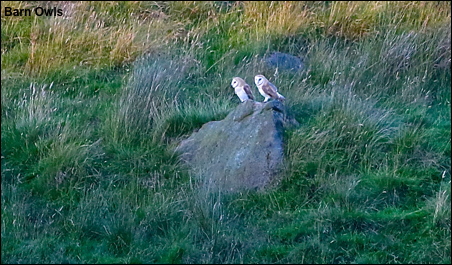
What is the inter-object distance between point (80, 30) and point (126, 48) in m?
0.80

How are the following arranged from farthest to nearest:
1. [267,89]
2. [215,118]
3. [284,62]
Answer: [284,62] < [215,118] < [267,89]

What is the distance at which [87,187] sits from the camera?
7984mm

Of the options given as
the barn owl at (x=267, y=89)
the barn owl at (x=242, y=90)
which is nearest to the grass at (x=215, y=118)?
the barn owl at (x=267, y=89)

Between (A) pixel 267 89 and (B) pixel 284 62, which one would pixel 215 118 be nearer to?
(A) pixel 267 89

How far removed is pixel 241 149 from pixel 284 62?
111 inches

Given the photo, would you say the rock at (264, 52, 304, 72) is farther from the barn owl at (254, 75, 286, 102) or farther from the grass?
the barn owl at (254, 75, 286, 102)

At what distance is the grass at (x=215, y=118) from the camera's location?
281 inches

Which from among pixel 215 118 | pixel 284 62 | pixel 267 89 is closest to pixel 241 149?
pixel 267 89

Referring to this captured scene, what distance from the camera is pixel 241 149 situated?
8328 mm

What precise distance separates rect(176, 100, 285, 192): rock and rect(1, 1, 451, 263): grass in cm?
16

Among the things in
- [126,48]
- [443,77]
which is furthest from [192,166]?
[443,77]

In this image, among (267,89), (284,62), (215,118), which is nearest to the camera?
(267,89)

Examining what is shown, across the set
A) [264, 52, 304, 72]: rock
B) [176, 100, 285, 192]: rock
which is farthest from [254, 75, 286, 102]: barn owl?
[264, 52, 304, 72]: rock

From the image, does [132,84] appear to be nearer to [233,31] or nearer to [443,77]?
[233,31]
